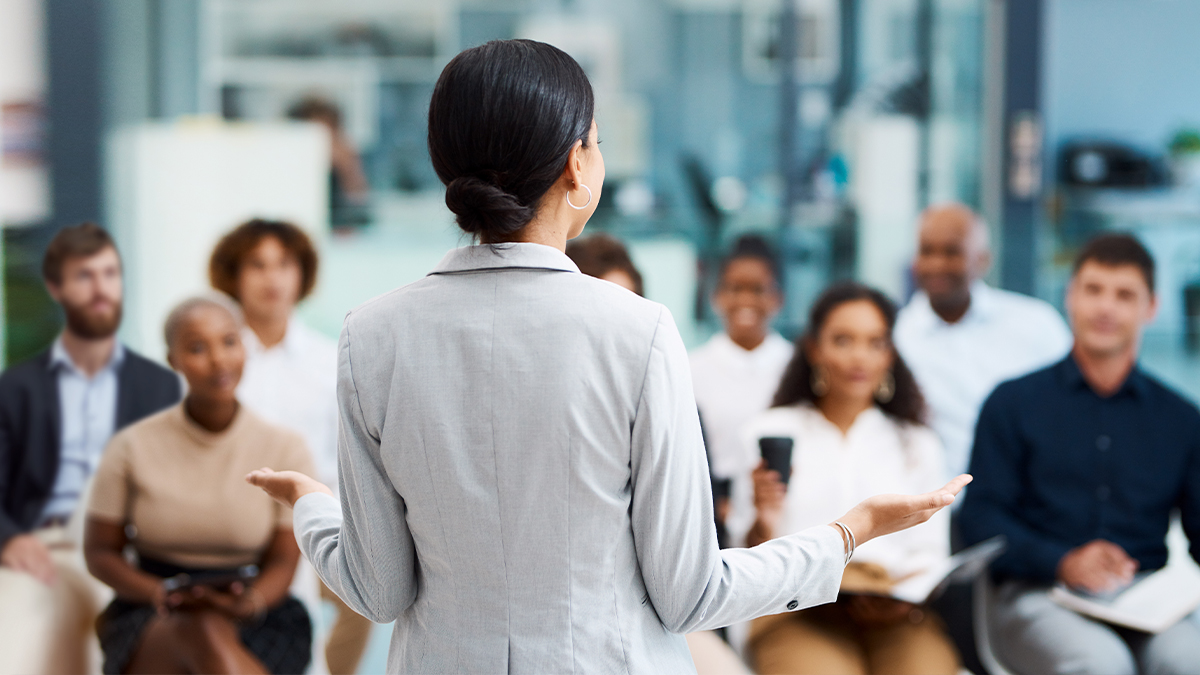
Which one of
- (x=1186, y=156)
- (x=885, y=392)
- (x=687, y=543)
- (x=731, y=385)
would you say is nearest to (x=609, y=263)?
(x=731, y=385)

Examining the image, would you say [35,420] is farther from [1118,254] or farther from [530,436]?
[1118,254]

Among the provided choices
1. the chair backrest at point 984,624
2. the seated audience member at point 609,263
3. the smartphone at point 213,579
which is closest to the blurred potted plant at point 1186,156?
the chair backrest at point 984,624

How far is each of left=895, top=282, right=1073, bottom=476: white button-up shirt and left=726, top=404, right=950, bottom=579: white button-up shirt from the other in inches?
26.6

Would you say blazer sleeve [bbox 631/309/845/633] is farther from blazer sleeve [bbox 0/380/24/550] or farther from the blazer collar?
blazer sleeve [bbox 0/380/24/550]

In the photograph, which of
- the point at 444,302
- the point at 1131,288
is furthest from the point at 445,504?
the point at 1131,288

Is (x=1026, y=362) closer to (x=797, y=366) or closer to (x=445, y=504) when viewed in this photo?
(x=797, y=366)

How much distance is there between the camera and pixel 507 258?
103cm

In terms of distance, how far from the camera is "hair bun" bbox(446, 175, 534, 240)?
0.99 metres

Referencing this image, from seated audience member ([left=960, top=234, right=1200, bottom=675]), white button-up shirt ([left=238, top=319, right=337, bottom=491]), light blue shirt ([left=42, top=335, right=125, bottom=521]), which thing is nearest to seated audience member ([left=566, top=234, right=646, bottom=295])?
white button-up shirt ([left=238, top=319, right=337, bottom=491])

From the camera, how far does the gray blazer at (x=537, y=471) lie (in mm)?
978

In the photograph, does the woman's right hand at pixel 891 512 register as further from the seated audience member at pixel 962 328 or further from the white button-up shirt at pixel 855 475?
the seated audience member at pixel 962 328

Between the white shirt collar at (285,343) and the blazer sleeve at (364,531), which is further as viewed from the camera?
the white shirt collar at (285,343)

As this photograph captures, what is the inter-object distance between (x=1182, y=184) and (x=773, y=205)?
14.4 ft

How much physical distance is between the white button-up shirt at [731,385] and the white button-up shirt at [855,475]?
0.39 meters
